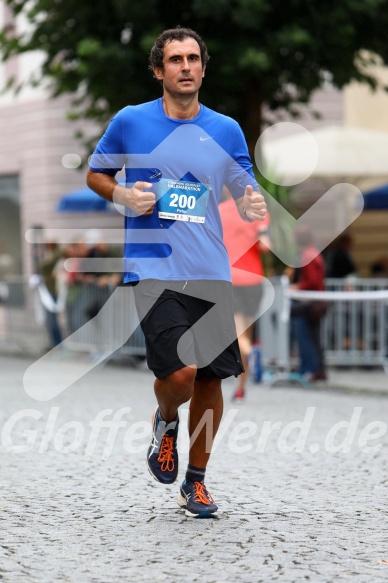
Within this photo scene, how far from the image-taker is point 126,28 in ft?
48.7

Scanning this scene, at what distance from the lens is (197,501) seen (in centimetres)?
564

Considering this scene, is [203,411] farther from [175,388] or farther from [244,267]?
[244,267]

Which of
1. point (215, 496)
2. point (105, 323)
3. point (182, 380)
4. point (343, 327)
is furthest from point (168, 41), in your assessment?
point (105, 323)

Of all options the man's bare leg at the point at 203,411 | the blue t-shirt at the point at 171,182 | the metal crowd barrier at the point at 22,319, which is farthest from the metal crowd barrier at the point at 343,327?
the blue t-shirt at the point at 171,182

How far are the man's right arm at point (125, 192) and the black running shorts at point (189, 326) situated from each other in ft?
1.12

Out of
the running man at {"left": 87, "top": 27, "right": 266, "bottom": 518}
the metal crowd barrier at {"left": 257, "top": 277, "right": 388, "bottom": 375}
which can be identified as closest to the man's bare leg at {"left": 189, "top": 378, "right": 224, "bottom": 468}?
the running man at {"left": 87, "top": 27, "right": 266, "bottom": 518}

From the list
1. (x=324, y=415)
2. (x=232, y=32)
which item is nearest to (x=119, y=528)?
(x=324, y=415)

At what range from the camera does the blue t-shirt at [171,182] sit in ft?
18.2

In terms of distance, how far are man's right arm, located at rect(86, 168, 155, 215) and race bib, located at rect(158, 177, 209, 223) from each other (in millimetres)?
83

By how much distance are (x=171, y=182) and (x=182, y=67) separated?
476 millimetres

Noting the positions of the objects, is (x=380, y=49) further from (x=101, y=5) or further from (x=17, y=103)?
(x=17, y=103)

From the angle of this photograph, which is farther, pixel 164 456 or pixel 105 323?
pixel 105 323

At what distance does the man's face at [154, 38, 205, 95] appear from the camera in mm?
5531

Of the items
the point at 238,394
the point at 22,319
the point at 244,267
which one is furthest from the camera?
A: the point at 22,319
